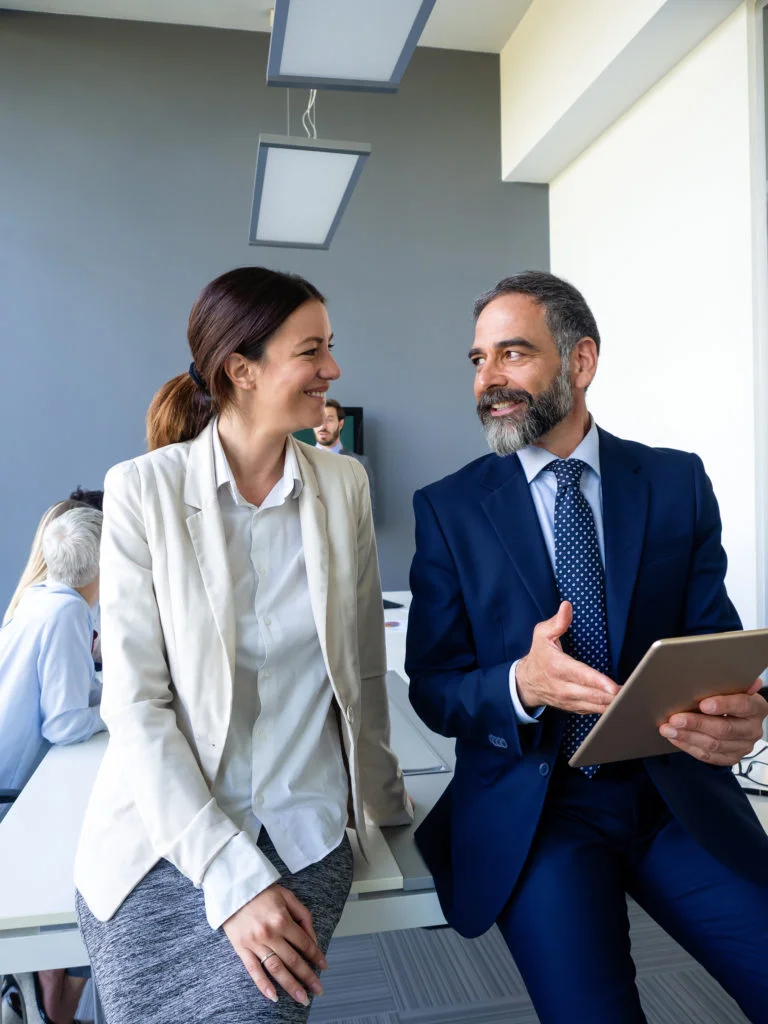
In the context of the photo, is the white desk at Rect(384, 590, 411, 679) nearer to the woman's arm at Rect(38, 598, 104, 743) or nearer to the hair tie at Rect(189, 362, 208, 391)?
the woman's arm at Rect(38, 598, 104, 743)

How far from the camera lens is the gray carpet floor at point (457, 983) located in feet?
7.13

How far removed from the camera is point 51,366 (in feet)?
19.1

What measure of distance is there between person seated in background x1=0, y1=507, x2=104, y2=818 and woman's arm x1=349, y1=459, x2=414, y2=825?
0.87 m

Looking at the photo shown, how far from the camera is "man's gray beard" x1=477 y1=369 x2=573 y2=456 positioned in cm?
162

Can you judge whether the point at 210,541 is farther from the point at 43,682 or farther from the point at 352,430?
the point at 352,430

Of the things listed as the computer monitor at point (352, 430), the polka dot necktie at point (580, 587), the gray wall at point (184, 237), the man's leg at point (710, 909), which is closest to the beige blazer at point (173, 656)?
the polka dot necktie at point (580, 587)

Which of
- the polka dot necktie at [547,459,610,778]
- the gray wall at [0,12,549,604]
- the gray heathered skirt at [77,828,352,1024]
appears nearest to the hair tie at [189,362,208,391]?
the polka dot necktie at [547,459,610,778]

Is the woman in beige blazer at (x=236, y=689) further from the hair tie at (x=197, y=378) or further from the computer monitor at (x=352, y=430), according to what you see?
the computer monitor at (x=352, y=430)

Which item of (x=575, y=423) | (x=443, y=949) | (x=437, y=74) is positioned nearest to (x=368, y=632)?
(x=575, y=423)

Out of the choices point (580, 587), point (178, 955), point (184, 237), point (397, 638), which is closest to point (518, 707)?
point (580, 587)

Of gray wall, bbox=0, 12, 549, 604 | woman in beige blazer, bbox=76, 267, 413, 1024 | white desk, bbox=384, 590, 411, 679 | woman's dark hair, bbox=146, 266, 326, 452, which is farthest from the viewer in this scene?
gray wall, bbox=0, 12, 549, 604

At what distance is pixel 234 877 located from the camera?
1204 millimetres

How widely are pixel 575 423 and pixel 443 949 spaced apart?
171 cm

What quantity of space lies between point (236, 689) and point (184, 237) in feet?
17.3
